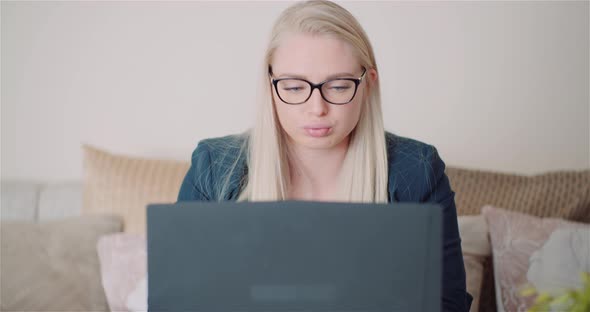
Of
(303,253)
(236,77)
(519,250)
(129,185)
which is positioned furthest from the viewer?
(236,77)

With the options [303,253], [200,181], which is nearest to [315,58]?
[200,181]

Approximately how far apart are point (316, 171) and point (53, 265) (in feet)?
2.88

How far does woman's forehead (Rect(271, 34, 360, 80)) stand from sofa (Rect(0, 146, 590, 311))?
2.49 feet

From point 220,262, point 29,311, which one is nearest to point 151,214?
point 220,262

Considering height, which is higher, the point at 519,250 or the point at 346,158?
the point at 346,158

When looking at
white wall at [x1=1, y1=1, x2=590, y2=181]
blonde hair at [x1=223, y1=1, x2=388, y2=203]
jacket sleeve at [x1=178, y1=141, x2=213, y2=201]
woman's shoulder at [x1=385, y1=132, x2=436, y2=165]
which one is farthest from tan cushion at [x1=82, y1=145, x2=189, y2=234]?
woman's shoulder at [x1=385, y1=132, x2=436, y2=165]

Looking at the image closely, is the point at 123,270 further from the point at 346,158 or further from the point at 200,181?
the point at 346,158

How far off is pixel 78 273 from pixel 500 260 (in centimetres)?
122

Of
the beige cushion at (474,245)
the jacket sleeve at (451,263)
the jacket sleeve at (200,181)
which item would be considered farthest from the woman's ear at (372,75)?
the beige cushion at (474,245)

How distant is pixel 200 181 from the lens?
4.98 feet

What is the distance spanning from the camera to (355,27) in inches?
53.4

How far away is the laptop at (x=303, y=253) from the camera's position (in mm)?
845

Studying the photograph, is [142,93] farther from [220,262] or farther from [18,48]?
[220,262]

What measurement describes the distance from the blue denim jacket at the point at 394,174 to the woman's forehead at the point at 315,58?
0.90ft
